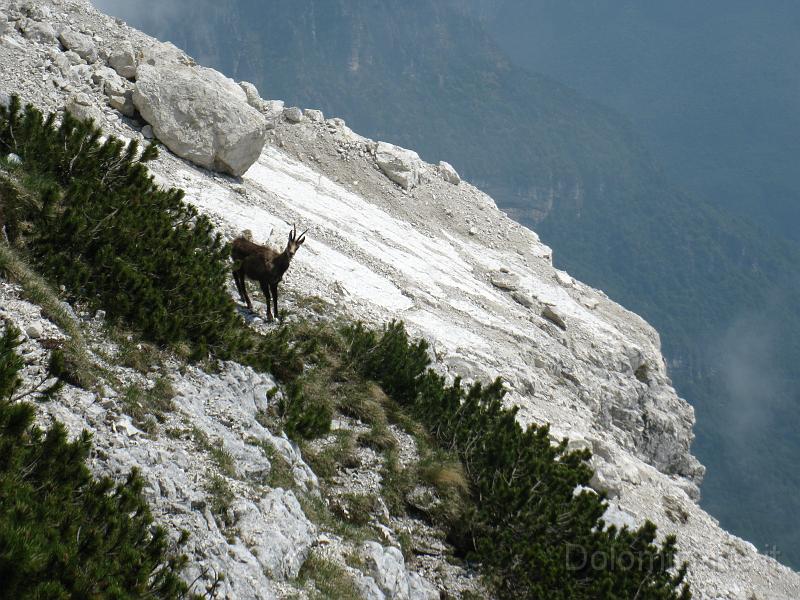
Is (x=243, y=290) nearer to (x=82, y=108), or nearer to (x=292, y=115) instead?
(x=82, y=108)

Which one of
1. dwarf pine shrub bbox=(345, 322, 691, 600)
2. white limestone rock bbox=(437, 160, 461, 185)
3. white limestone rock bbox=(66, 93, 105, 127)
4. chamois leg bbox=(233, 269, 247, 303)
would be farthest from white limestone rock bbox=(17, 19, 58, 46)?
white limestone rock bbox=(437, 160, 461, 185)

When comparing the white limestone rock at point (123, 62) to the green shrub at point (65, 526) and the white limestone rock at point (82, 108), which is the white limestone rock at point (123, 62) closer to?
the white limestone rock at point (82, 108)

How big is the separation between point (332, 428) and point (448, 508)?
78.9 inches

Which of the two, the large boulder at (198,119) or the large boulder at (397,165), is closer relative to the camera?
the large boulder at (198,119)

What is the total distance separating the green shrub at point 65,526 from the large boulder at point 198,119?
16431 mm

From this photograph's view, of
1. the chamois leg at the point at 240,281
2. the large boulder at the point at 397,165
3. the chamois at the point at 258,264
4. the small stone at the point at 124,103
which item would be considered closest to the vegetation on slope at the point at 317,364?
the chamois leg at the point at 240,281

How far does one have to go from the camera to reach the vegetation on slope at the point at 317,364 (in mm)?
9391

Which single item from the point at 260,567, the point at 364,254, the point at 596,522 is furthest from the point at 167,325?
the point at 364,254

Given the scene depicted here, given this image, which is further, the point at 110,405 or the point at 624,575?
the point at 624,575

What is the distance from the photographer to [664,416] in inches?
1110

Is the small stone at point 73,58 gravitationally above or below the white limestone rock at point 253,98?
below

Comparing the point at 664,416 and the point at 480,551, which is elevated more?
the point at 664,416

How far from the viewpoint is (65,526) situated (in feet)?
18.0

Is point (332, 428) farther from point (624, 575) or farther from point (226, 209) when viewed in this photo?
point (226, 209)
